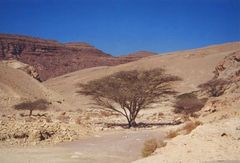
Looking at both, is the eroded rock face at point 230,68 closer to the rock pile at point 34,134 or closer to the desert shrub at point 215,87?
the desert shrub at point 215,87

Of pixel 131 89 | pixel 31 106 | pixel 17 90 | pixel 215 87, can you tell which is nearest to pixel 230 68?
pixel 215 87

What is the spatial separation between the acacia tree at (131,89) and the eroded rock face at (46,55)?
119 m

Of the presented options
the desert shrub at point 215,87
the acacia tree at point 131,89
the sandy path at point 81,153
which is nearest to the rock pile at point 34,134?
the sandy path at point 81,153

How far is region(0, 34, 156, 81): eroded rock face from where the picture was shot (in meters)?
157

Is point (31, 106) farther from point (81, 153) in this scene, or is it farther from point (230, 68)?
point (81, 153)

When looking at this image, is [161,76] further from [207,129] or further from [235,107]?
[207,129]

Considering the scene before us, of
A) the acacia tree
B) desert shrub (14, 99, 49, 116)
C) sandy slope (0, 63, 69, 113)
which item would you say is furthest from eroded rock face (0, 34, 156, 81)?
the acacia tree

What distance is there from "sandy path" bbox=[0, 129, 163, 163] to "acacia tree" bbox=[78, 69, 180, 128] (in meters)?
8.79

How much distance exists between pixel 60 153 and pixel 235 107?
22.7ft

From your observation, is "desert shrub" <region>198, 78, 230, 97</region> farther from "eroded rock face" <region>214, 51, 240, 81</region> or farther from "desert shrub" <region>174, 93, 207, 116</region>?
"desert shrub" <region>174, 93, 207, 116</region>

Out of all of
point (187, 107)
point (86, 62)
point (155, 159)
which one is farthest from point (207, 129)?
point (86, 62)

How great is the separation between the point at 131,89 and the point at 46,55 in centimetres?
14062

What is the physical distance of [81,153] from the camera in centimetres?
1598

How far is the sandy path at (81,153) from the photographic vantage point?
47.3ft
